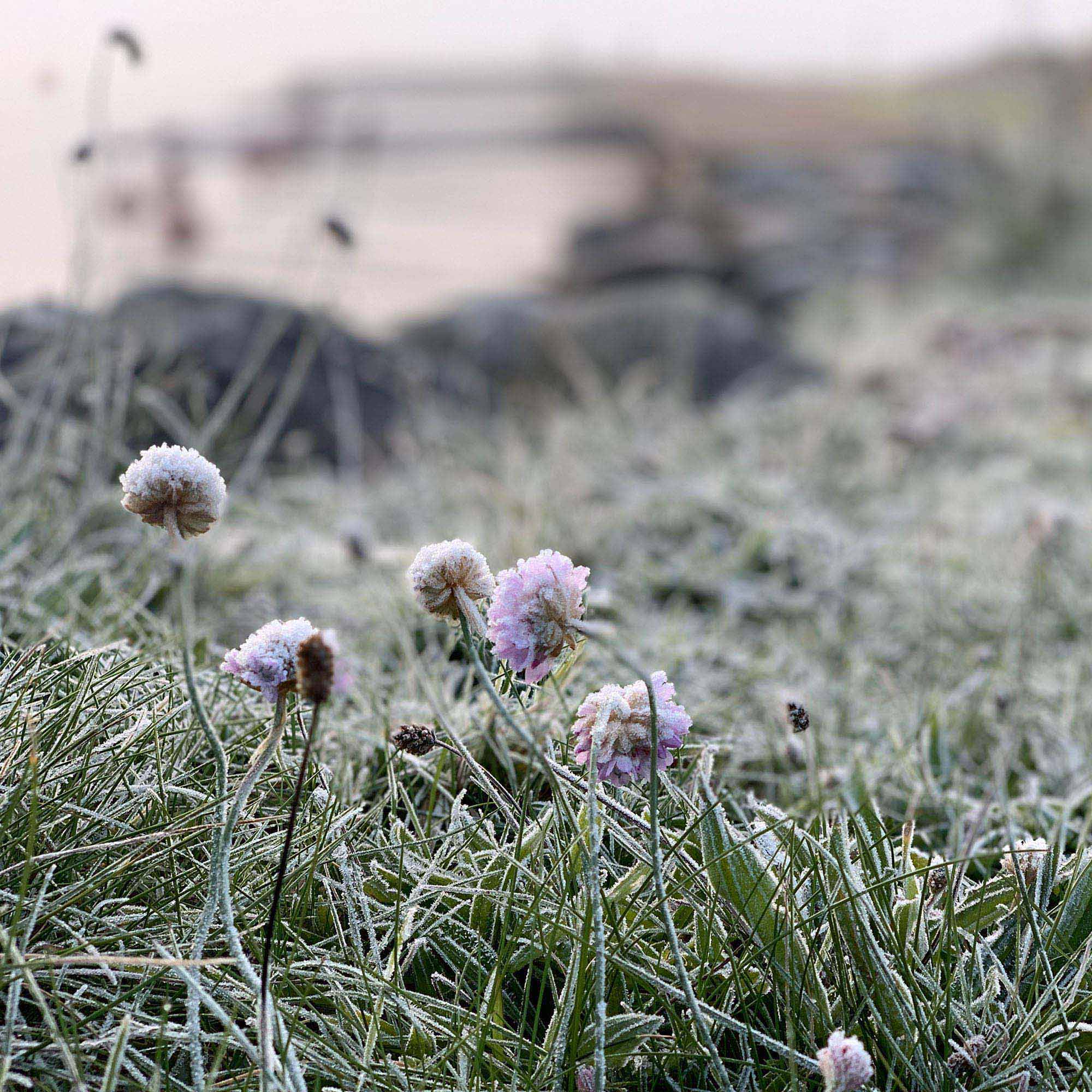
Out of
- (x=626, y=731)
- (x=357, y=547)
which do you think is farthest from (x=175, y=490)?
(x=357, y=547)

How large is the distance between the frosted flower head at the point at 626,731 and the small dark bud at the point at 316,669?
0.22 m

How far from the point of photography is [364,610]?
6.95 feet

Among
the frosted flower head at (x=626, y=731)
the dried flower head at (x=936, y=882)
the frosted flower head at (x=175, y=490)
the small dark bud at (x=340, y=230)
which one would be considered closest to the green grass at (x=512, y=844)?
the dried flower head at (x=936, y=882)

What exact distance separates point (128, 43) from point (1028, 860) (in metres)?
1.76

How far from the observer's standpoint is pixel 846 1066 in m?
0.72

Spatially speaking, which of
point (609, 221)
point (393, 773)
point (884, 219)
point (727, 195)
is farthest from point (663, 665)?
point (727, 195)

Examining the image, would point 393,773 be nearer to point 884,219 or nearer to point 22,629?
point 22,629

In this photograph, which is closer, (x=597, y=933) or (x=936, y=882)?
(x=597, y=933)

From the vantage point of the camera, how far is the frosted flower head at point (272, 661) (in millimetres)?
778

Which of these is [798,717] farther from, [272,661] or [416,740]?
[272,661]

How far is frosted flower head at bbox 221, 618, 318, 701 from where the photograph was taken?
30.6 inches

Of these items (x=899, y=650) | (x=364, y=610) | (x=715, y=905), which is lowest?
(x=899, y=650)

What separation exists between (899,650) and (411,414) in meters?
2.32

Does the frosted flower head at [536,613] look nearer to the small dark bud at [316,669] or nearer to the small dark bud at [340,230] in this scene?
the small dark bud at [316,669]
